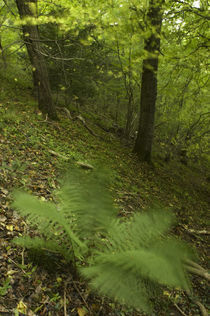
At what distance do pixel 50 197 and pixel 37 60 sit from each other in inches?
181

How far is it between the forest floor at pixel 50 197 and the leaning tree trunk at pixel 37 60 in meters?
0.44

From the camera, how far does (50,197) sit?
277 centimetres

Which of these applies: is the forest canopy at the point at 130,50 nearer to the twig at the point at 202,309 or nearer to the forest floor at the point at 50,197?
the forest floor at the point at 50,197

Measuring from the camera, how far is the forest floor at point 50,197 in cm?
149

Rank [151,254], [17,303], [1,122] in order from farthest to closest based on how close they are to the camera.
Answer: [1,122] < [17,303] < [151,254]

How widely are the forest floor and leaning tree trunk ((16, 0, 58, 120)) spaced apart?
0.44 meters

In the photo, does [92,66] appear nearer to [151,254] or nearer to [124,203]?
[124,203]

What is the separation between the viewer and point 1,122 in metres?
4.33

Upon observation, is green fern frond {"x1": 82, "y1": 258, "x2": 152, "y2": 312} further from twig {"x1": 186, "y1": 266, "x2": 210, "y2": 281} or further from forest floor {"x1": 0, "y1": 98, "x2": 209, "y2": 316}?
twig {"x1": 186, "y1": 266, "x2": 210, "y2": 281}

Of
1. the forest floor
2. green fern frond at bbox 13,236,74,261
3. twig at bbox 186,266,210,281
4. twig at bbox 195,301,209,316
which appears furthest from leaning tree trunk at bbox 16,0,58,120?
twig at bbox 195,301,209,316

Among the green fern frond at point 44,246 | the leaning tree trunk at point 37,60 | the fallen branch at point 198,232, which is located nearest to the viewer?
the green fern frond at point 44,246

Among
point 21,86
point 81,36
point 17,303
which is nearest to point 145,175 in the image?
point 17,303

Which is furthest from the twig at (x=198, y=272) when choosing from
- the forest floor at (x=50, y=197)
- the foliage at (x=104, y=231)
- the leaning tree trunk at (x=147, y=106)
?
the leaning tree trunk at (x=147, y=106)

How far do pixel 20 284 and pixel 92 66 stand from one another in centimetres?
811
